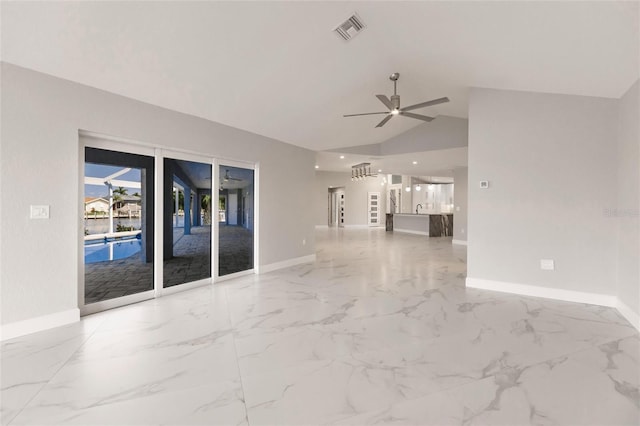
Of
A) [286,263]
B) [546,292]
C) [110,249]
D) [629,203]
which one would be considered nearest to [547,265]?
[546,292]

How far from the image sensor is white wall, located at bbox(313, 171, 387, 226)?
15.6 m

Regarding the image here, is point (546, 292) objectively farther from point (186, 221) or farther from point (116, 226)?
point (116, 226)

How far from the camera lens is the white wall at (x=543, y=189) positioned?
3814mm

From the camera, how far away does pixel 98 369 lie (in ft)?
7.45

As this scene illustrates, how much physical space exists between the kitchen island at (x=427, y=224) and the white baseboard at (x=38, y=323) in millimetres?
10942

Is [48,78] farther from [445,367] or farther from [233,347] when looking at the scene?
[445,367]

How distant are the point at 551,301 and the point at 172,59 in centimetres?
556

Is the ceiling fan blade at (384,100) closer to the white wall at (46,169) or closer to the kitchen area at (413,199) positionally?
the white wall at (46,169)

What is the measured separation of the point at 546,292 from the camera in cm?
412

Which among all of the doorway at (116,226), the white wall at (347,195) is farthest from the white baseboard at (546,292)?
the white wall at (347,195)

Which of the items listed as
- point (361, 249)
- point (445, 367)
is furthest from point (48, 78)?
point (361, 249)

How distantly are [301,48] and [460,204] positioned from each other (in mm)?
8102

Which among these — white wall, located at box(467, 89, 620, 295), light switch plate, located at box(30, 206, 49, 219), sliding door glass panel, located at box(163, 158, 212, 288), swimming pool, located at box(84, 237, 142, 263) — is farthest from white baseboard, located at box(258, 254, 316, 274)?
white wall, located at box(467, 89, 620, 295)

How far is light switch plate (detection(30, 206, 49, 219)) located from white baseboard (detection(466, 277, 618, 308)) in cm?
551
